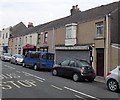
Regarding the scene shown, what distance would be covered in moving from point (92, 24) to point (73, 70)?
7693mm

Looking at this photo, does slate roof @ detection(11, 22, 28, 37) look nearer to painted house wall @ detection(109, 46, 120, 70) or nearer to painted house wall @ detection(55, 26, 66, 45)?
painted house wall @ detection(55, 26, 66, 45)

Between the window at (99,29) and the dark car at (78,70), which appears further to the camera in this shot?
the window at (99,29)

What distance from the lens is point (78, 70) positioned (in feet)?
53.6

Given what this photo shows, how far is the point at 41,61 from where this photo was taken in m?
23.7

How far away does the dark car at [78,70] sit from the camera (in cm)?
1614

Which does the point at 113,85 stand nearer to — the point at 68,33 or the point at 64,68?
the point at 64,68

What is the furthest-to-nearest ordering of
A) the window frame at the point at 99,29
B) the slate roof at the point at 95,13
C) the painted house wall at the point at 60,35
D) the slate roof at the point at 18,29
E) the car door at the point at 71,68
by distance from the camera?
the slate roof at the point at 18,29 < the painted house wall at the point at 60,35 < the slate roof at the point at 95,13 < the window frame at the point at 99,29 < the car door at the point at 71,68

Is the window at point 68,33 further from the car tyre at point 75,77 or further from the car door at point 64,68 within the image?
the car tyre at point 75,77

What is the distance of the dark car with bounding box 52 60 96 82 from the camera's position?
1614 centimetres

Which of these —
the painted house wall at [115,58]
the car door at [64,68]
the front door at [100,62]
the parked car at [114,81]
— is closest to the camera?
the parked car at [114,81]

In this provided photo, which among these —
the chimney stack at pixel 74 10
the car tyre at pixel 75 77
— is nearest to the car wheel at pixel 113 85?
the car tyre at pixel 75 77

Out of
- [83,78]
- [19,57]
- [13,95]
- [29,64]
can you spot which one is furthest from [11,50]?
[13,95]

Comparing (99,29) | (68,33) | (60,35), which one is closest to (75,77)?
(99,29)

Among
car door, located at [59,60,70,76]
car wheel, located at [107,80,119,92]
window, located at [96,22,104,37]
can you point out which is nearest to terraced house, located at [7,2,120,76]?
window, located at [96,22,104,37]
